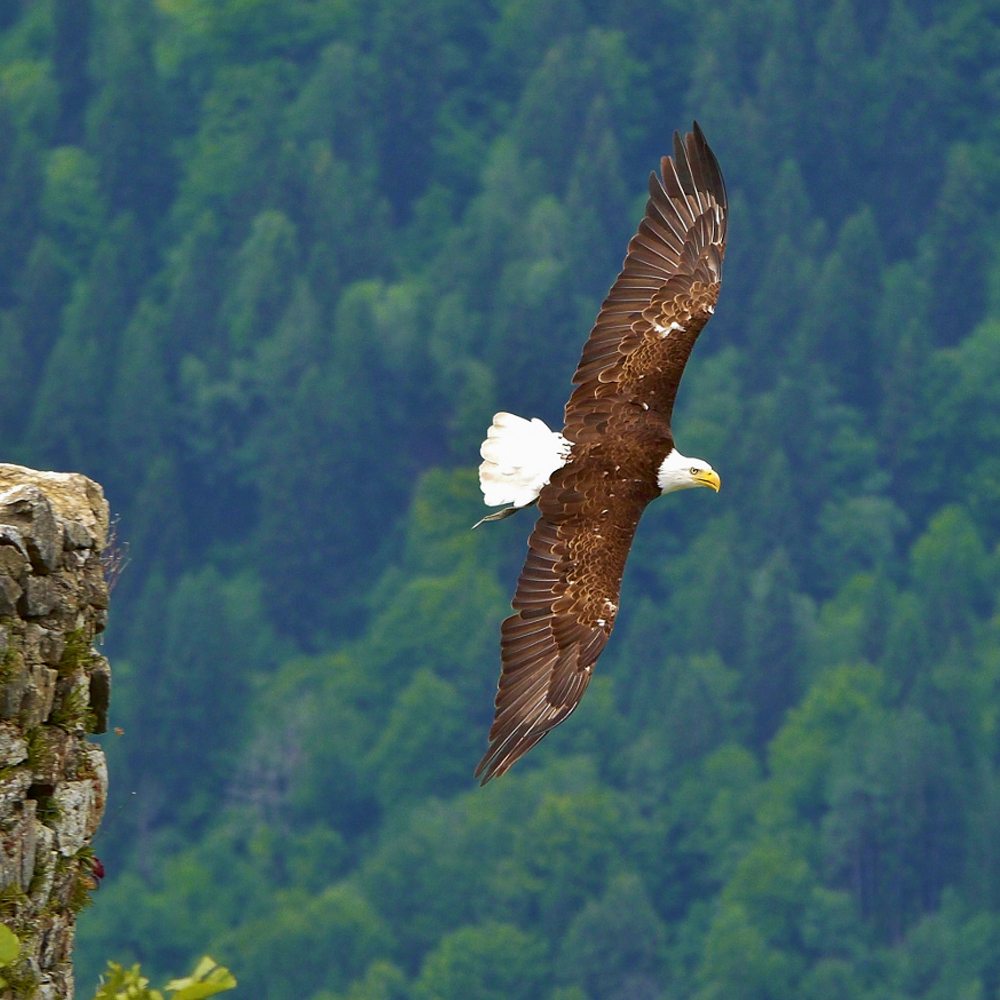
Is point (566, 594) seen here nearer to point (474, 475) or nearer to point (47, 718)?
point (47, 718)

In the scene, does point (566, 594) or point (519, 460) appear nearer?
point (566, 594)

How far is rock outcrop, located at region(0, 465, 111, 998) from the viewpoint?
861 centimetres

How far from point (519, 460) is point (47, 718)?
526cm

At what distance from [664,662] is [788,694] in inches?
199

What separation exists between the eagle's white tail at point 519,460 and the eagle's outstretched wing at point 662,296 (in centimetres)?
14

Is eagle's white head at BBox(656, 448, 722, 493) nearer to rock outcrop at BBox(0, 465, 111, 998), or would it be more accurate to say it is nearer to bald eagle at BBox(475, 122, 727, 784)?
bald eagle at BBox(475, 122, 727, 784)

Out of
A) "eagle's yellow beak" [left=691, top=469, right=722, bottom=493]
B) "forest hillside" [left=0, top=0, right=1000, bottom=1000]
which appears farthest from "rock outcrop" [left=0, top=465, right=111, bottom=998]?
"forest hillside" [left=0, top=0, right=1000, bottom=1000]

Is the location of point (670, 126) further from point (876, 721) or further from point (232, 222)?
point (876, 721)

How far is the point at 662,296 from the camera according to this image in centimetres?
1473

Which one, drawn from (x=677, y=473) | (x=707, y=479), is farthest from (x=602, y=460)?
(x=707, y=479)

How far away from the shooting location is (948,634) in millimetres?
115000

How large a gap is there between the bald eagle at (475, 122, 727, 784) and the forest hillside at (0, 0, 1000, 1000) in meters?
66.9

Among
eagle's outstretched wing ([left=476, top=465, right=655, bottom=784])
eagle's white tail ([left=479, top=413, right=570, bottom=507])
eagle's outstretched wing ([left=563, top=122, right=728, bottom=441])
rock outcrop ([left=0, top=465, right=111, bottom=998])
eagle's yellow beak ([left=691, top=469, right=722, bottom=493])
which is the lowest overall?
rock outcrop ([left=0, top=465, right=111, bottom=998])

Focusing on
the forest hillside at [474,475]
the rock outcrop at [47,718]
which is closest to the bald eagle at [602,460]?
the rock outcrop at [47,718]
